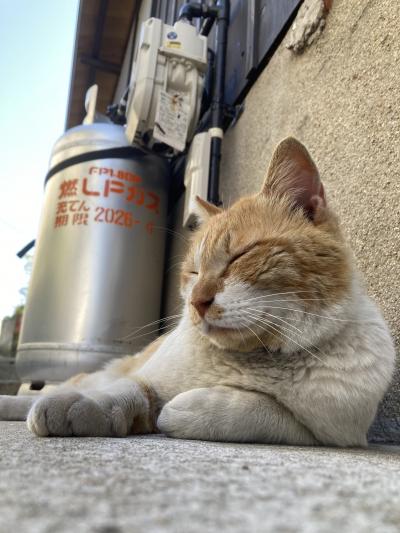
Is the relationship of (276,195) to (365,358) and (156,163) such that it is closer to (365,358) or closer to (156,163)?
(365,358)

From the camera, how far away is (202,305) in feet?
3.40

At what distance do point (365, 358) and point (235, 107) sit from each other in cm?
201

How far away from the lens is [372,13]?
145cm

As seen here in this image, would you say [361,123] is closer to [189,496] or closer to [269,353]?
[269,353]

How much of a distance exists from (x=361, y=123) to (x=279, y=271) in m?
0.74

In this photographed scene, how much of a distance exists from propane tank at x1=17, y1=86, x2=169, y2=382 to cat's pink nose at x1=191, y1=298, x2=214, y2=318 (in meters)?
1.63

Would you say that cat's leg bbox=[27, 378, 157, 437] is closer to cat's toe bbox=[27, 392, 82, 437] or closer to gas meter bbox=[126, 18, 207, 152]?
cat's toe bbox=[27, 392, 82, 437]

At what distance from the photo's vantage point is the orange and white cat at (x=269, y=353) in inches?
35.8

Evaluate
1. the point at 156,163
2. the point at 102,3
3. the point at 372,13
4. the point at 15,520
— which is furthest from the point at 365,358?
the point at 102,3

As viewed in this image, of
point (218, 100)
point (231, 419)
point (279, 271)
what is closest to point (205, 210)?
point (279, 271)

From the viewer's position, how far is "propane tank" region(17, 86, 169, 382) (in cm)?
255

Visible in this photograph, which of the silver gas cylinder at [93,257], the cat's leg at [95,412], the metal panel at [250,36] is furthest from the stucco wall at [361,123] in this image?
the silver gas cylinder at [93,257]

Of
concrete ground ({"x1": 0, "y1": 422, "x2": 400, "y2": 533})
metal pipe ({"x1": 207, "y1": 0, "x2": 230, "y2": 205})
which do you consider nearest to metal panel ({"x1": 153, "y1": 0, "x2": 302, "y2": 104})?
metal pipe ({"x1": 207, "y1": 0, "x2": 230, "y2": 205})

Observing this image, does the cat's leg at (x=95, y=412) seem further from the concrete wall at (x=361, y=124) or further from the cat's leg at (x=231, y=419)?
the concrete wall at (x=361, y=124)
